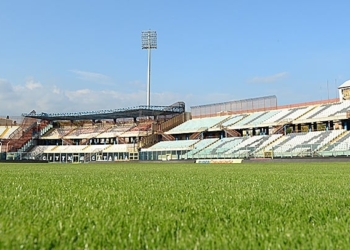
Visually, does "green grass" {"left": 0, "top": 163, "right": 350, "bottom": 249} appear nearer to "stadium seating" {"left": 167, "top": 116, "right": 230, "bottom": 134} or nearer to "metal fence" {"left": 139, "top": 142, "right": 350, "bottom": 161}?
"metal fence" {"left": 139, "top": 142, "right": 350, "bottom": 161}

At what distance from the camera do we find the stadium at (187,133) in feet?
123

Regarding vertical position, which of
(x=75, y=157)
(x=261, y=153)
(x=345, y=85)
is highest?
(x=345, y=85)

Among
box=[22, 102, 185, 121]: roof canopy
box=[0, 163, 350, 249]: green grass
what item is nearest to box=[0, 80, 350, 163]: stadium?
box=[22, 102, 185, 121]: roof canopy

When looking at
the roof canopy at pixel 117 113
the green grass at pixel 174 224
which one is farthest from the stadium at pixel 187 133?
the green grass at pixel 174 224

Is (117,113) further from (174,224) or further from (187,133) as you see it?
(174,224)

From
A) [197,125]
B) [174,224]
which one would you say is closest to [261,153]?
[197,125]

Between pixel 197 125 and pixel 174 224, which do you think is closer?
pixel 174 224

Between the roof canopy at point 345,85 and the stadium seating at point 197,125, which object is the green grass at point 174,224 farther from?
the stadium seating at point 197,125

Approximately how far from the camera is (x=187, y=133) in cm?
5266

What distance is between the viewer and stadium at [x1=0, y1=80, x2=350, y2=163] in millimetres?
37594

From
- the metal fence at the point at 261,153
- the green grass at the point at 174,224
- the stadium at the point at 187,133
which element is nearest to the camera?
the green grass at the point at 174,224

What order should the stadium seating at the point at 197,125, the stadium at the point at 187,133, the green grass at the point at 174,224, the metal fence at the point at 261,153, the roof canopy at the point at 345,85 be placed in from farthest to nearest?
the stadium seating at the point at 197,125, the roof canopy at the point at 345,85, the stadium at the point at 187,133, the metal fence at the point at 261,153, the green grass at the point at 174,224

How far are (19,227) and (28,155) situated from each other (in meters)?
59.8

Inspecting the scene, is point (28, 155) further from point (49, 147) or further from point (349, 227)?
point (349, 227)
